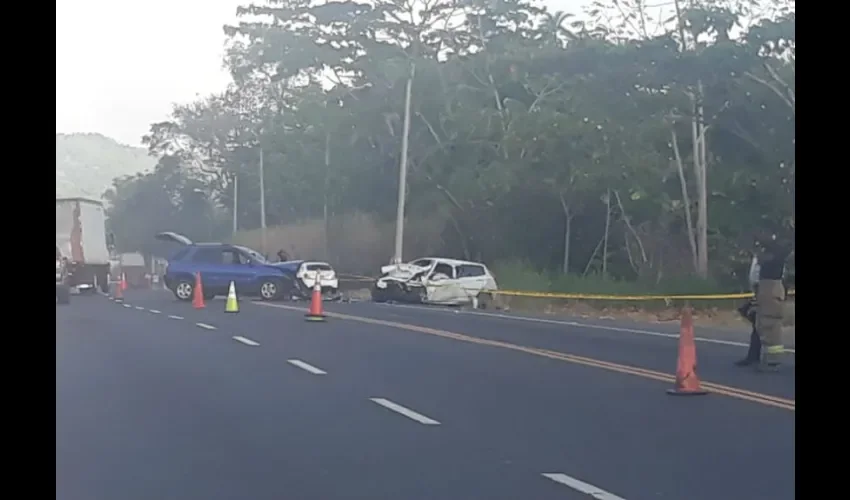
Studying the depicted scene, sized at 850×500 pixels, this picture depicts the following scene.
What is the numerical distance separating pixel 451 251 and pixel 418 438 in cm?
3841

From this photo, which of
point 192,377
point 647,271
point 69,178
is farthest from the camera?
point 69,178

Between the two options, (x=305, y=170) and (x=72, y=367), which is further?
(x=305, y=170)

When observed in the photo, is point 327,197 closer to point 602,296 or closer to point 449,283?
point 449,283

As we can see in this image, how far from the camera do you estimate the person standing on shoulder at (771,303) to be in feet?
55.3

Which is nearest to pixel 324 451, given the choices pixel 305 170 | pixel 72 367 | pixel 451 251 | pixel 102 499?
pixel 102 499

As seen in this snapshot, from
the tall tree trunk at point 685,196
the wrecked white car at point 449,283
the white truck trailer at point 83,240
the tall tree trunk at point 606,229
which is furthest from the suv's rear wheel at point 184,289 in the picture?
the tall tree trunk at point 685,196

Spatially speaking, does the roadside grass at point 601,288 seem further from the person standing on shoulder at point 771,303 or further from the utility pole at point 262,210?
the utility pole at point 262,210

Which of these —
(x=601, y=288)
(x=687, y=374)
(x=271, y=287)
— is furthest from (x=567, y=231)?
(x=687, y=374)

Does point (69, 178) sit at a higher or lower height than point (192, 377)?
higher

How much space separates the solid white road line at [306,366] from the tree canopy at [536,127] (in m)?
12.1

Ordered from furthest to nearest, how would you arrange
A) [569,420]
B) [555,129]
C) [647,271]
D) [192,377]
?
1. [555,129]
2. [647,271]
3. [192,377]
4. [569,420]

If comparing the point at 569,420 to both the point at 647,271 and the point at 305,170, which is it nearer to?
the point at 647,271

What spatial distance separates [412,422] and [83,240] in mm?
38578

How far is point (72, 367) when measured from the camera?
18406 millimetres
